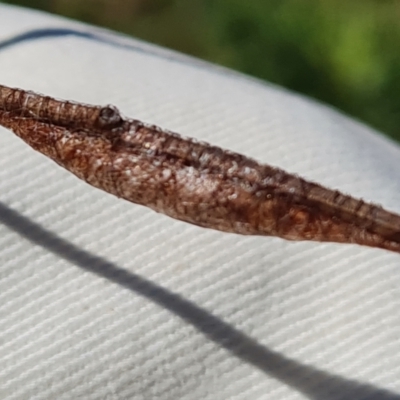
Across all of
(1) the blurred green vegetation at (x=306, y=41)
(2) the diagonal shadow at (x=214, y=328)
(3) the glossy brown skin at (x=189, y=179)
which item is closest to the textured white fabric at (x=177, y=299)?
(2) the diagonal shadow at (x=214, y=328)

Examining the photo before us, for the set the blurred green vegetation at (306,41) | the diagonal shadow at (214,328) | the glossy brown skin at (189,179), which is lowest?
the diagonal shadow at (214,328)

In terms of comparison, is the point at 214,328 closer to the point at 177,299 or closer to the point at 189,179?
the point at 177,299

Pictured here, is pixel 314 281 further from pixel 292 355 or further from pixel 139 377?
pixel 139 377

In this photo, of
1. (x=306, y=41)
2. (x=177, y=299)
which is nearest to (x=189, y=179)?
(x=177, y=299)

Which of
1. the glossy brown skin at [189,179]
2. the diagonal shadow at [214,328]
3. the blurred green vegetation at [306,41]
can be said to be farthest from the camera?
the blurred green vegetation at [306,41]

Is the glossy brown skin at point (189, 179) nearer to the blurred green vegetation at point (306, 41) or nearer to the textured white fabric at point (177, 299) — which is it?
the textured white fabric at point (177, 299)

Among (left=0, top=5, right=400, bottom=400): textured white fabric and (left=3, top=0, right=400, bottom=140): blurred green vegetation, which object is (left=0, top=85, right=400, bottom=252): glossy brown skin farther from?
(left=3, top=0, right=400, bottom=140): blurred green vegetation

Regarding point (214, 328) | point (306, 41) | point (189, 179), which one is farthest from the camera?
point (306, 41)

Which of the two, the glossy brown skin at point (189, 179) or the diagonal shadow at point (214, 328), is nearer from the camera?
the glossy brown skin at point (189, 179)

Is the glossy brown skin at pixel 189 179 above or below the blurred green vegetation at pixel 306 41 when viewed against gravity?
below
